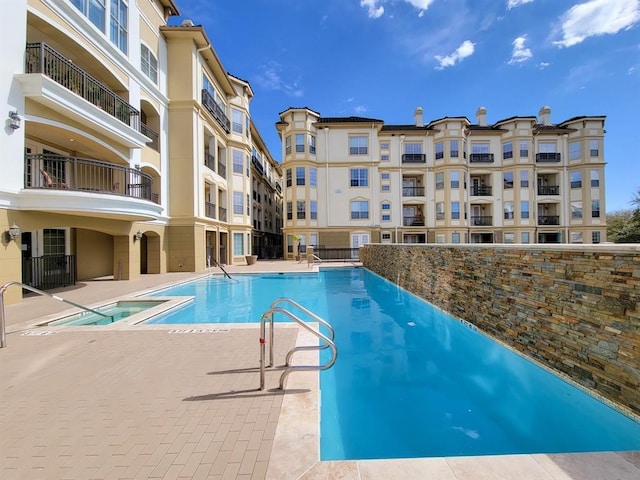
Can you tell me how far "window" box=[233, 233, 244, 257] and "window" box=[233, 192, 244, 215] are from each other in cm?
190

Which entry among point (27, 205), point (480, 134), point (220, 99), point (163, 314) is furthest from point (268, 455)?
point (480, 134)

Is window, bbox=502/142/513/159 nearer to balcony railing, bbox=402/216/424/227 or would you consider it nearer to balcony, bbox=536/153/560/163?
balcony, bbox=536/153/560/163

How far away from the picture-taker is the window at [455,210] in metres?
29.8

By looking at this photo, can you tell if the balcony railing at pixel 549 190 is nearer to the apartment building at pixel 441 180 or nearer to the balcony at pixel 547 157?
the apartment building at pixel 441 180

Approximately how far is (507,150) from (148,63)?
109ft

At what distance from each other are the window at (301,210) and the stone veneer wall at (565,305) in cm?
2115

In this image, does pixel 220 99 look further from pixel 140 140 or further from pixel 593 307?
pixel 593 307

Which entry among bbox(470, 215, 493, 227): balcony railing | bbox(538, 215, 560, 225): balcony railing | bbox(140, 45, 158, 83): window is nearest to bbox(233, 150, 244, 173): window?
bbox(140, 45, 158, 83): window

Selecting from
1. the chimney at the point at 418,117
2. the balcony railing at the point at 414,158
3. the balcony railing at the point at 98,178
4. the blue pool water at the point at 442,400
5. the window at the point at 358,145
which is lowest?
the blue pool water at the point at 442,400

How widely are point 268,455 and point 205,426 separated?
33.1 inches

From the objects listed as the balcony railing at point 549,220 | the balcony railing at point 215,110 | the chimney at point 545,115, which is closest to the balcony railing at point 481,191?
the balcony railing at point 549,220

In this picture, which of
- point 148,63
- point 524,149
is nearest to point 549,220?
point 524,149

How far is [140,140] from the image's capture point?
13445 millimetres

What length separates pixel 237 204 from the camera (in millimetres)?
23625
